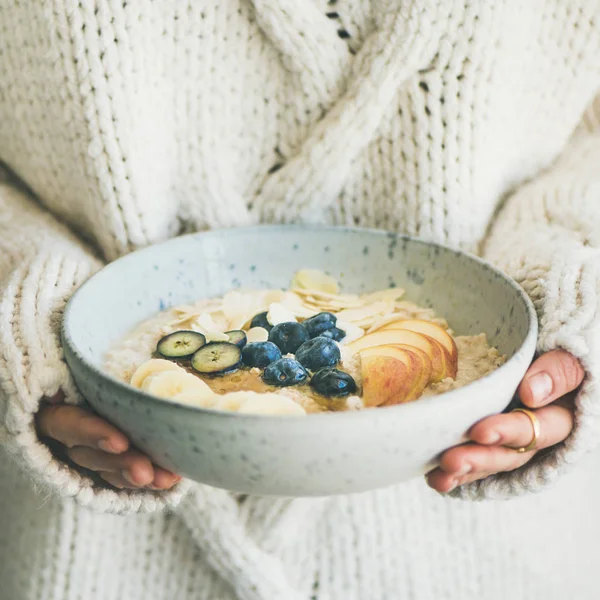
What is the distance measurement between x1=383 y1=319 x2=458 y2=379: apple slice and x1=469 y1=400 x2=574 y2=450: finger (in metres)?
0.07

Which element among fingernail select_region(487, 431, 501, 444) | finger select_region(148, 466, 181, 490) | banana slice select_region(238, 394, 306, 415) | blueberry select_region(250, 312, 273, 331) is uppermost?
fingernail select_region(487, 431, 501, 444)

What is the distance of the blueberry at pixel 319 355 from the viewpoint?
0.50 metres

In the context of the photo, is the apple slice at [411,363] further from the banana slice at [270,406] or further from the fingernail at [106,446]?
the fingernail at [106,446]

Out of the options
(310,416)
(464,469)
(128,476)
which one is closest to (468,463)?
(464,469)

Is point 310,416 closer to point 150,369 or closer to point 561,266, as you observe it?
point 150,369

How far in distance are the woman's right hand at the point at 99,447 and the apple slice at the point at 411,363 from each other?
0.55 ft

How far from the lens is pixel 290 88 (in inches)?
26.1

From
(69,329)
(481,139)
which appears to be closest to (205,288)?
(69,329)

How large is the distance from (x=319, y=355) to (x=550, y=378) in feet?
0.54

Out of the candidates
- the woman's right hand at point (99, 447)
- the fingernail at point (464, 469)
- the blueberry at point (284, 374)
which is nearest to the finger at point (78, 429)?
the woman's right hand at point (99, 447)

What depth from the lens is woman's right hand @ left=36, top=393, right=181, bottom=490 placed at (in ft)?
1.41

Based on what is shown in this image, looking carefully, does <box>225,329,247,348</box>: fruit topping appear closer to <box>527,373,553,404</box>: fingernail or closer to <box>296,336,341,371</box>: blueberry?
<box>296,336,341,371</box>: blueberry

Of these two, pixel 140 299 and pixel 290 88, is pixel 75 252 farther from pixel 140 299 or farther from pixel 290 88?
pixel 290 88

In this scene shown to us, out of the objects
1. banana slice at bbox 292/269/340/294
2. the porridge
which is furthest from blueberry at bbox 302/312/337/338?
banana slice at bbox 292/269/340/294
